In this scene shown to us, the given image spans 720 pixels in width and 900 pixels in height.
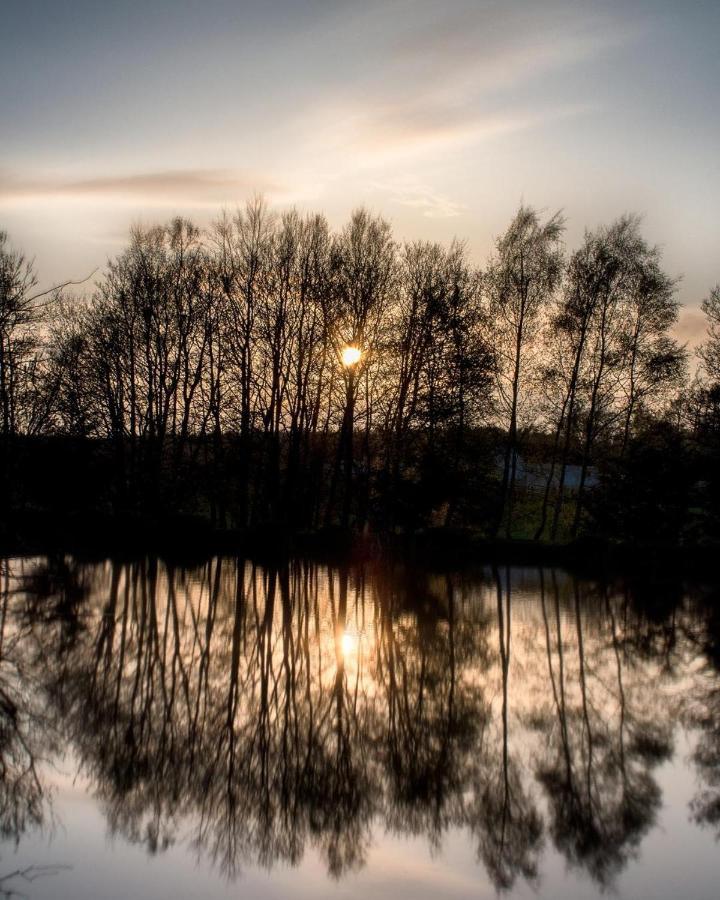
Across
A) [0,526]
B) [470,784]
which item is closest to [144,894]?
[470,784]

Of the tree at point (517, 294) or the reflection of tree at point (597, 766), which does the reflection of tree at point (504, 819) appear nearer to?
the reflection of tree at point (597, 766)

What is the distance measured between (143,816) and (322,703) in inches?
158

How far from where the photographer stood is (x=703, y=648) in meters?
15.5

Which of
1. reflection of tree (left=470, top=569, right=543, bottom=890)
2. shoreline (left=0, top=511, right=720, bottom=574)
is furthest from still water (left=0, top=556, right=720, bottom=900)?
shoreline (left=0, top=511, right=720, bottom=574)

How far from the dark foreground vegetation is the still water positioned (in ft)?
68.5

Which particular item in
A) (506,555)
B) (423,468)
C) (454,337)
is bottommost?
(506,555)

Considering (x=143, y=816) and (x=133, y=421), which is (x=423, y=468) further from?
(x=143, y=816)

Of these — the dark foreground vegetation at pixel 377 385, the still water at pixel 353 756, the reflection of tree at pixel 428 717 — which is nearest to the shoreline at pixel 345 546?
the dark foreground vegetation at pixel 377 385

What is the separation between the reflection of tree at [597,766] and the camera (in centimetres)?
691

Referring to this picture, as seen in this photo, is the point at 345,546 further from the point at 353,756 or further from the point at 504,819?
the point at 504,819

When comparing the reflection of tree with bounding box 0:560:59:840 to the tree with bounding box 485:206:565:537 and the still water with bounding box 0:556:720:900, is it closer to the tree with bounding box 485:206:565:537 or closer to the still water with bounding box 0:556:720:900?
the still water with bounding box 0:556:720:900

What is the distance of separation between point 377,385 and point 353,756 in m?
32.7

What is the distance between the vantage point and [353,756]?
893 cm

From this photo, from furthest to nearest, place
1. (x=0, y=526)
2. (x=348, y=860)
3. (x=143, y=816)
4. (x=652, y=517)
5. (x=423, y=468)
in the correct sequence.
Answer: (x=423, y=468) → (x=652, y=517) → (x=0, y=526) → (x=143, y=816) → (x=348, y=860)
